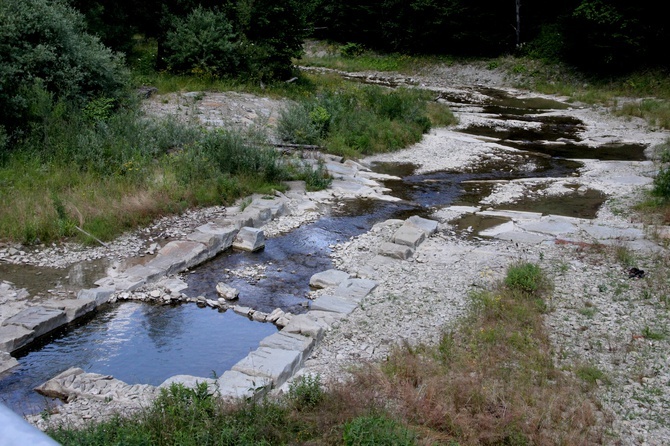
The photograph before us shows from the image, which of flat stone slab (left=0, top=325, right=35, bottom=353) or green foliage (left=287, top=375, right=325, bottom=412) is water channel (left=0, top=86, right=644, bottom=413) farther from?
green foliage (left=287, top=375, right=325, bottom=412)

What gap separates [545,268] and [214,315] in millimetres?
4838

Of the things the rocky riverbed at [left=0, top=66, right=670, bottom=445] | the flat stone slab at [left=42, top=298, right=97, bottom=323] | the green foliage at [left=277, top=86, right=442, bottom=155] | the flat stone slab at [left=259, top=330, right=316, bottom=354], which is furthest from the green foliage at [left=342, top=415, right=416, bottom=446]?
the green foliage at [left=277, top=86, right=442, bottom=155]

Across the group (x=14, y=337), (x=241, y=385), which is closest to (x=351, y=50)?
(x=14, y=337)

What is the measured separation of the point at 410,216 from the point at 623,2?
67.9 ft

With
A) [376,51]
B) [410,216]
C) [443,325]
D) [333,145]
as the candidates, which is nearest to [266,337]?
[443,325]

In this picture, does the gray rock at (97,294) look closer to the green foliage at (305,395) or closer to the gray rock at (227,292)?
the gray rock at (227,292)

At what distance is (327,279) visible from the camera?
358 inches

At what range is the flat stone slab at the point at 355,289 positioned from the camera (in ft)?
27.9

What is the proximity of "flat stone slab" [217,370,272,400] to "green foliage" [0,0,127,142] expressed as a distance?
8643mm

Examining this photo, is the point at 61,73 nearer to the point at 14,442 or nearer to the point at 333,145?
the point at 333,145

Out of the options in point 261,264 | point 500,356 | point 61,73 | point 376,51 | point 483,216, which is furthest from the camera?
point 376,51

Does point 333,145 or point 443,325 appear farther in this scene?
point 333,145

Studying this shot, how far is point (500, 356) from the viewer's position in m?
6.69

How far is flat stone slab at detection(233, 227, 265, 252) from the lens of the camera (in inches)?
408
